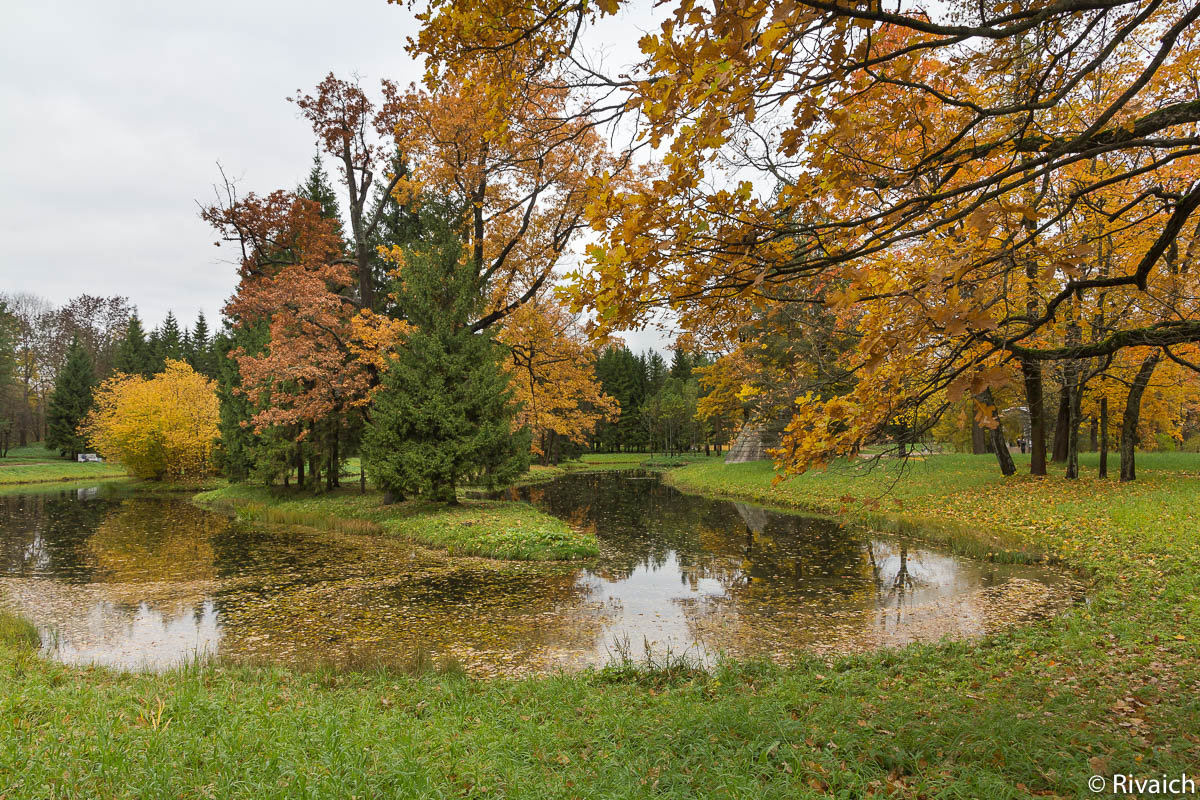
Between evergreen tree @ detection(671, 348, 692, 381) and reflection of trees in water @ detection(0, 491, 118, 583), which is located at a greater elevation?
evergreen tree @ detection(671, 348, 692, 381)

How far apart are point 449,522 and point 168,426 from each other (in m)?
24.6

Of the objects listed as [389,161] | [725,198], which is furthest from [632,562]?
[389,161]

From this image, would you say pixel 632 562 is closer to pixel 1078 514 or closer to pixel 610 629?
pixel 610 629

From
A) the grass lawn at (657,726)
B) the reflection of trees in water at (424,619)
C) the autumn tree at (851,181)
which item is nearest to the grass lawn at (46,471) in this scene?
the reflection of trees in water at (424,619)

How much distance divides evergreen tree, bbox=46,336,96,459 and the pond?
37.9 meters

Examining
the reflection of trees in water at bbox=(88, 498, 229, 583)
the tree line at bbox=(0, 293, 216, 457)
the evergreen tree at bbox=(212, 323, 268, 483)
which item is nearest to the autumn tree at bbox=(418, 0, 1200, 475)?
the reflection of trees in water at bbox=(88, 498, 229, 583)

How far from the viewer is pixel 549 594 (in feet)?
30.8

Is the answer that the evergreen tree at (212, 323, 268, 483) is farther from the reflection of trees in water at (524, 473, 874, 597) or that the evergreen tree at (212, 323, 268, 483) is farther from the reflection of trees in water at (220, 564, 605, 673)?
the reflection of trees in water at (220, 564, 605, 673)

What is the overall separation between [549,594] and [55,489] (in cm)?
3299

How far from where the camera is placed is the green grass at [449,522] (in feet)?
40.3

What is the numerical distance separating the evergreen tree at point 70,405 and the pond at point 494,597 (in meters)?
37.9

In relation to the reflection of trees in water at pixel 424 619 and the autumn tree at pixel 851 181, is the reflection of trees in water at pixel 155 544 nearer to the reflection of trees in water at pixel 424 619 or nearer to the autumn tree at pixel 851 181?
the reflection of trees in water at pixel 424 619

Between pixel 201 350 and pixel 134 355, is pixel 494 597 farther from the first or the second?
pixel 201 350

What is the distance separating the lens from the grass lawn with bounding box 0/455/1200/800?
3205 millimetres
